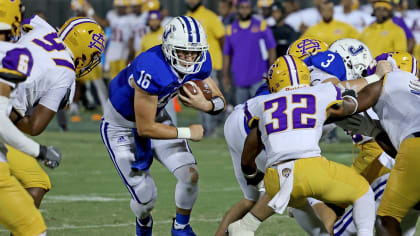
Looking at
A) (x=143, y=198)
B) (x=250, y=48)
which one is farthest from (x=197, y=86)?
(x=250, y=48)

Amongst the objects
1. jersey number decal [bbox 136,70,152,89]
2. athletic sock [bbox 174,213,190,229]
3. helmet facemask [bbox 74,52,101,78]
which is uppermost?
jersey number decal [bbox 136,70,152,89]

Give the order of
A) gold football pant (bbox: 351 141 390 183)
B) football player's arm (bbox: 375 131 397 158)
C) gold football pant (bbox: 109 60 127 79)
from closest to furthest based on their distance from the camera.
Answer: football player's arm (bbox: 375 131 397 158), gold football pant (bbox: 351 141 390 183), gold football pant (bbox: 109 60 127 79)

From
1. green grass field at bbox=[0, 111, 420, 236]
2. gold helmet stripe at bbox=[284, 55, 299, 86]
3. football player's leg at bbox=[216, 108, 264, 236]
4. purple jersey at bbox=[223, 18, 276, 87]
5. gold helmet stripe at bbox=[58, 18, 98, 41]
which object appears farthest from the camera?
purple jersey at bbox=[223, 18, 276, 87]

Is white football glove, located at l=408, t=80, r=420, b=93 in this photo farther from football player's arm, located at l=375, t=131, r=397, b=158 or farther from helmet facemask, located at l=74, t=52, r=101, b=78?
helmet facemask, located at l=74, t=52, r=101, b=78

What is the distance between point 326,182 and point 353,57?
1747mm

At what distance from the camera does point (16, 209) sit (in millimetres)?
4023

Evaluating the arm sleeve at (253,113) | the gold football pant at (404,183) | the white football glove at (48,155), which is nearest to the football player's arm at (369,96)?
the gold football pant at (404,183)

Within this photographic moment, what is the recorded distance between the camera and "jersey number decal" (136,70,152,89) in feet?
17.0

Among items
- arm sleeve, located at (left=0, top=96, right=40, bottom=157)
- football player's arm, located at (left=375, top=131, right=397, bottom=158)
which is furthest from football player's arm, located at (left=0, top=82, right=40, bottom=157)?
football player's arm, located at (left=375, top=131, right=397, bottom=158)

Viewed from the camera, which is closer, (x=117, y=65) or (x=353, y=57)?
(x=353, y=57)

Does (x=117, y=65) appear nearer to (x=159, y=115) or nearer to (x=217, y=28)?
(x=217, y=28)

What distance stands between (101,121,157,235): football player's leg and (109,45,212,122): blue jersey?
174 millimetres

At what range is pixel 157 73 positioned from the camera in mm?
5219

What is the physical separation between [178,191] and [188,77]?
0.78 metres
